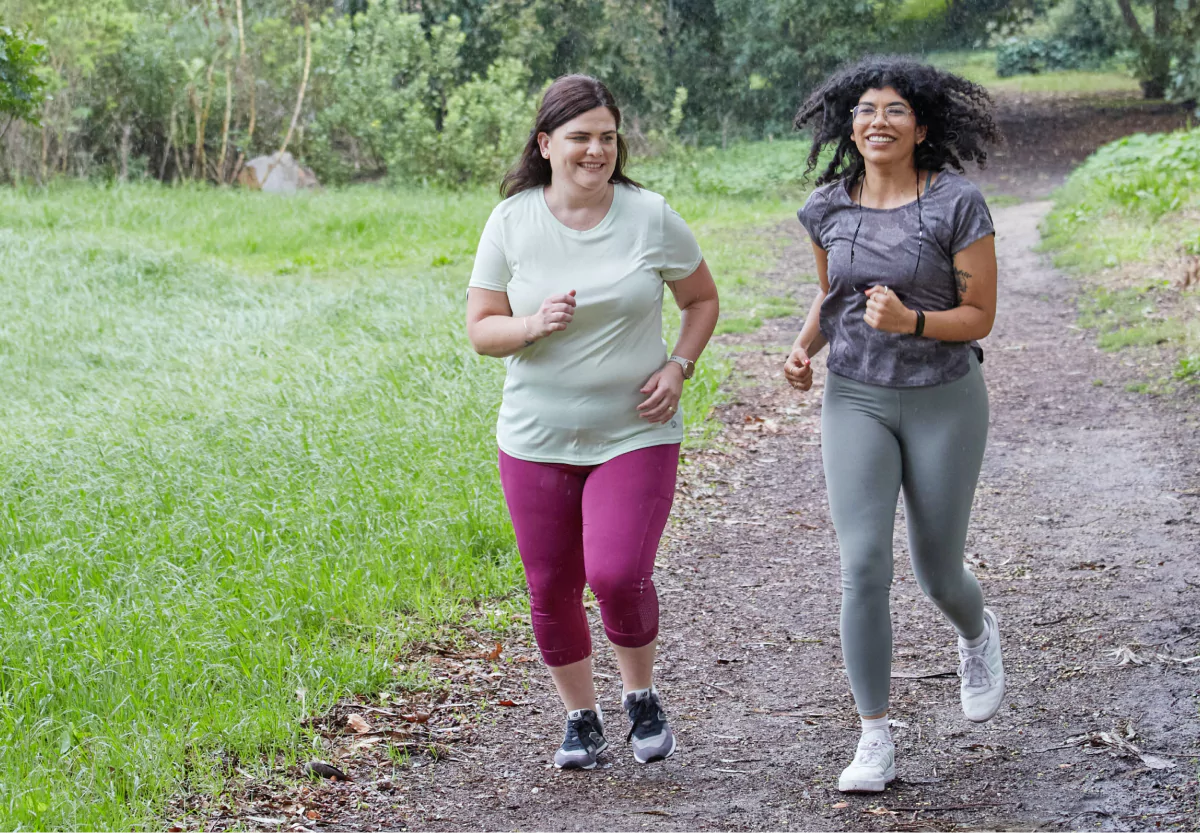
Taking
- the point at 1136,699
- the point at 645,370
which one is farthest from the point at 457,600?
the point at 1136,699

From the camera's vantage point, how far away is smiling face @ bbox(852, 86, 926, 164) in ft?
11.0

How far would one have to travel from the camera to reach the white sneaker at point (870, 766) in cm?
343

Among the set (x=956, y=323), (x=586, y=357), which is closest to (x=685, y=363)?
(x=586, y=357)

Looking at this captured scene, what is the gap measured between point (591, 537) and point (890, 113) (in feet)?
4.67

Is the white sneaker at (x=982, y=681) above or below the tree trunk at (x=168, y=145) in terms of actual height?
below

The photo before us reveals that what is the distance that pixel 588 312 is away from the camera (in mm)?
3400

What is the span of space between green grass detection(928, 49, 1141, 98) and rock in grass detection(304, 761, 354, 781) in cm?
3363

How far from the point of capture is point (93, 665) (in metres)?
4.29

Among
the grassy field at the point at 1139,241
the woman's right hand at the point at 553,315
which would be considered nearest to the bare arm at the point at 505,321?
the woman's right hand at the point at 553,315

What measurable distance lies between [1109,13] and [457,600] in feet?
130

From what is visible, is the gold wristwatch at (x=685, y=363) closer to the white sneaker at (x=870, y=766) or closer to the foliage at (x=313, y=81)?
the white sneaker at (x=870, y=766)

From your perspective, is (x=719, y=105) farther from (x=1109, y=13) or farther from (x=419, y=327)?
(x=419, y=327)

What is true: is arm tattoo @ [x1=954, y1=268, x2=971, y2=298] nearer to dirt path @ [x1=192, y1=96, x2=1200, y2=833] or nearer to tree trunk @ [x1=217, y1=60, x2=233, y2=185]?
dirt path @ [x1=192, y1=96, x2=1200, y2=833]

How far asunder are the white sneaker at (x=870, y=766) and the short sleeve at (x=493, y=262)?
1.65 m
